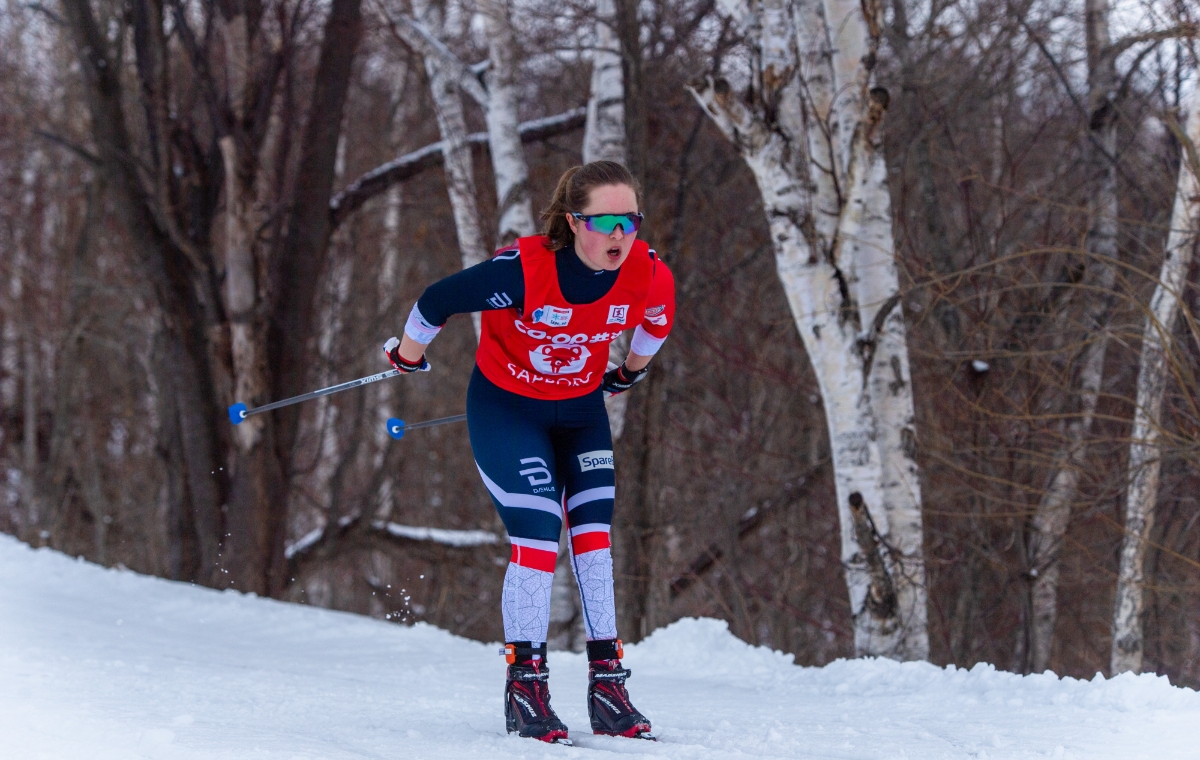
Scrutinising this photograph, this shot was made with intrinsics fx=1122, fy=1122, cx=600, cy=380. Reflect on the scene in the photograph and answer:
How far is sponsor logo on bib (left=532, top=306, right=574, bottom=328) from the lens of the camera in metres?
3.17

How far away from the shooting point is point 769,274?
10953 mm

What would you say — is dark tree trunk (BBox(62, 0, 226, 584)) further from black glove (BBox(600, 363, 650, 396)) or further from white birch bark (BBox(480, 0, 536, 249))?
black glove (BBox(600, 363, 650, 396))

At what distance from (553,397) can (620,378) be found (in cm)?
54

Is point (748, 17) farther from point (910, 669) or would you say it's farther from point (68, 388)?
point (68, 388)

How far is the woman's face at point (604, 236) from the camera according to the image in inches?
123

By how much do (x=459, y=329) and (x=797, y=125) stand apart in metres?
10.7

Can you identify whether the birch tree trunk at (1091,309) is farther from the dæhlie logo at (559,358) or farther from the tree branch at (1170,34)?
the dæhlie logo at (559,358)

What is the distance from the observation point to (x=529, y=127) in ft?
29.7

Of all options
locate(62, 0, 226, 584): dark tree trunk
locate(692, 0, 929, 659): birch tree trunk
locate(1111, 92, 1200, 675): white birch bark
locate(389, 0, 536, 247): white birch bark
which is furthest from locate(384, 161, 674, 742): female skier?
locate(62, 0, 226, 584): dark tree trunk

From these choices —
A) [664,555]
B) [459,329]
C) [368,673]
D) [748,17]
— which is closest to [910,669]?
[368,673]

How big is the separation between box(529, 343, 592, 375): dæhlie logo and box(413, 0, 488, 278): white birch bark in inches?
184

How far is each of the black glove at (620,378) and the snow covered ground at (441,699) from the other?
110 cm

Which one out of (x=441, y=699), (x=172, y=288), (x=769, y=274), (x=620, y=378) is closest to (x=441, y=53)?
(x=172, y=288)

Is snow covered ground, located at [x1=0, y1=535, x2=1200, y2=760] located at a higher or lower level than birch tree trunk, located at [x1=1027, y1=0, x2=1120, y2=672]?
lower
